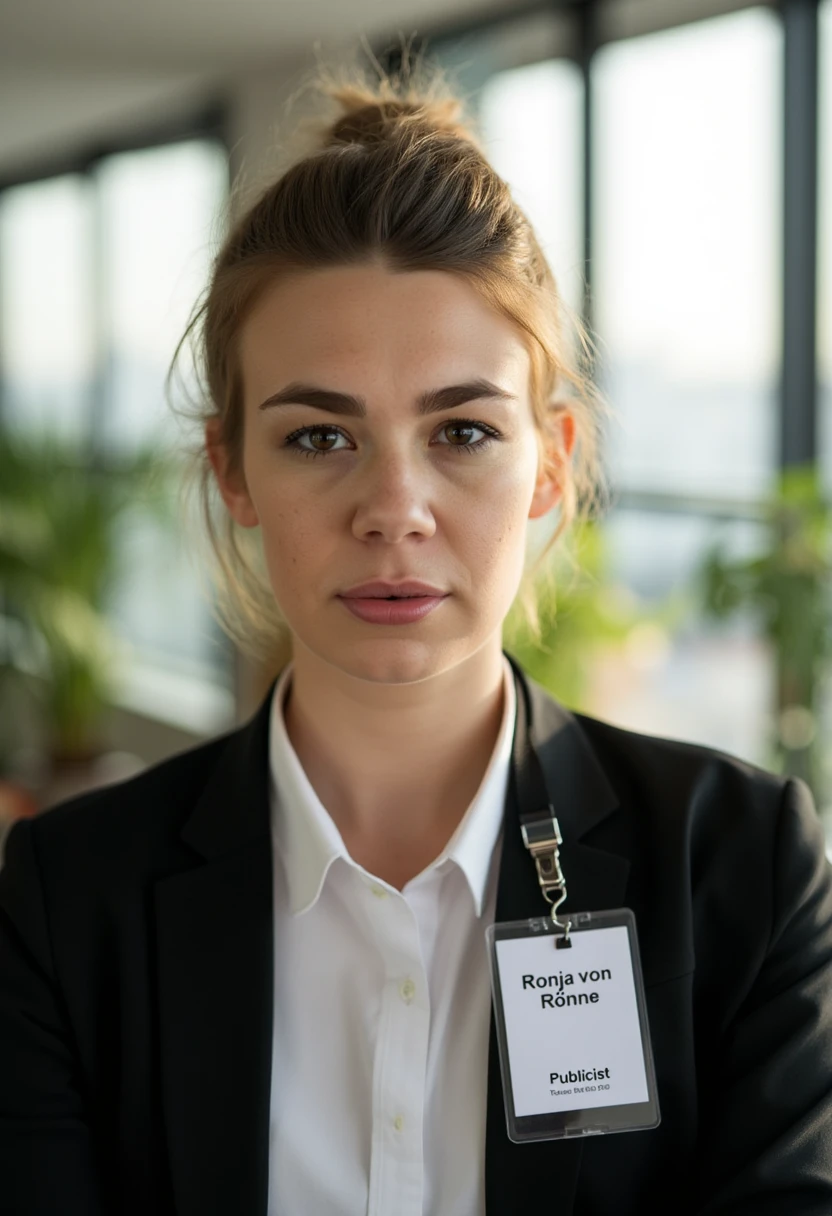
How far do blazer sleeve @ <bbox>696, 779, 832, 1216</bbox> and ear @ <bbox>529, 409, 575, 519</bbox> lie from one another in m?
0.41

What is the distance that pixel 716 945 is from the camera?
1327 millimetres

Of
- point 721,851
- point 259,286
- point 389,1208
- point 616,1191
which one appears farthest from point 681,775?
point 259,286

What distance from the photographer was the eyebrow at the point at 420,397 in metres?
1.29

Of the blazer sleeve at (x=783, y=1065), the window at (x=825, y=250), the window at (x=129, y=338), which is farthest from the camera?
the window at (x=129, y=338)

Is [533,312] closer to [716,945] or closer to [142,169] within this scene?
[716,945]

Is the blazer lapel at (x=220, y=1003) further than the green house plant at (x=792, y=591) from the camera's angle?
No

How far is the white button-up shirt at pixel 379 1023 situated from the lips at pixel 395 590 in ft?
0.76

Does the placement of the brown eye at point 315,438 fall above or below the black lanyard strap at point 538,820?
above

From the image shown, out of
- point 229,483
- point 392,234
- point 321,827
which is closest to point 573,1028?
point 321,827

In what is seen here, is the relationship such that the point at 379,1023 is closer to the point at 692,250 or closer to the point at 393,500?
the point at 393,500

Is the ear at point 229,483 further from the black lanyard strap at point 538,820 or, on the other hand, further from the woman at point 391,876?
the black lanyard strap at point 538,820

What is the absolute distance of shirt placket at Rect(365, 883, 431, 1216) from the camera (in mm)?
1280

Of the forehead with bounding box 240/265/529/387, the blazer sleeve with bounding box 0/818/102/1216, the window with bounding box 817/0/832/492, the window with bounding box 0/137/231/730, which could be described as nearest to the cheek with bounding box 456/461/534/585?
the forehead with bounding box 240/265/529/387

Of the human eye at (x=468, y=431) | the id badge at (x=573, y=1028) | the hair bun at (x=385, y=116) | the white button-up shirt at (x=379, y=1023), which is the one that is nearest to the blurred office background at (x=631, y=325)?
the hair bun at (x=385, y=116)
